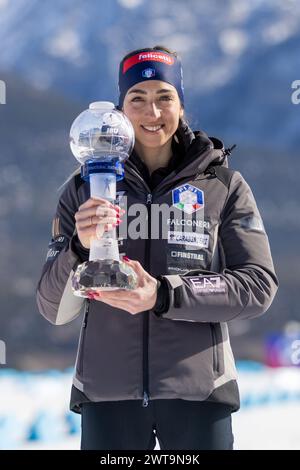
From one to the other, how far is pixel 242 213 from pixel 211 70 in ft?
47.9

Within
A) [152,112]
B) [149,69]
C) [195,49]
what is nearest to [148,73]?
[149,69]

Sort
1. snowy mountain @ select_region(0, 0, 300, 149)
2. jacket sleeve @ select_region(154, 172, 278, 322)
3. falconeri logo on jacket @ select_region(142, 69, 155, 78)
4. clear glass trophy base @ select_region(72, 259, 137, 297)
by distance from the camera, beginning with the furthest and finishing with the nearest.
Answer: snowy mountain @ select_region(0, 0, 300, 149)
falconeri logo on jacket @ select_region(142, 69, 155, 78)
jacket sleeve @ select_region(154, 172, 278, 322)
clear glass trophy base @ select_region(72, 259, 137, 297)

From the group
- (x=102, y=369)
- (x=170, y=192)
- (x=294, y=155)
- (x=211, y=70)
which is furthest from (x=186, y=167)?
(x=211, y=70)

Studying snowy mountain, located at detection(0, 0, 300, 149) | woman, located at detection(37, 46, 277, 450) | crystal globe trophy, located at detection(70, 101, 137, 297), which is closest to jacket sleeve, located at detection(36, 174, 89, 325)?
woman, located at detection(37, 46, 277, 450)

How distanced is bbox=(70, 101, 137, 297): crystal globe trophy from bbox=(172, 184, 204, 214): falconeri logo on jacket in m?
0.17

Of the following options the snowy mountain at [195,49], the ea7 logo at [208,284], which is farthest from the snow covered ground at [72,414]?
the snowy mountain at [195,49]

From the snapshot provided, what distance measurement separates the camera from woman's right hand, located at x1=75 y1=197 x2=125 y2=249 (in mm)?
1547

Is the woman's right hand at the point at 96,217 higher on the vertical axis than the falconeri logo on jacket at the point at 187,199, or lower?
lower

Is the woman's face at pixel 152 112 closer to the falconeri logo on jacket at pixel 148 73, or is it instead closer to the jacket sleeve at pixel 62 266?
the falconeri logo on jacket at pixel 148 73

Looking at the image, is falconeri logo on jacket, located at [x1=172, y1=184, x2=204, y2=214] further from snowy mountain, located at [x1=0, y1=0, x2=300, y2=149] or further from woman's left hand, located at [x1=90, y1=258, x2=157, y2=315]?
snowy mountain, located at [x1=0, y1=0, x2=300, y2=149]

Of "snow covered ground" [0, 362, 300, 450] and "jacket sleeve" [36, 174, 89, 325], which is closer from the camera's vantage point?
"jacket sleeve" [36, 174, 89, 325]

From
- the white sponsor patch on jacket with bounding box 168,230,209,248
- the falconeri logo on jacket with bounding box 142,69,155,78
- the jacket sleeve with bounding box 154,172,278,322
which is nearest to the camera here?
the jacket sleeve with bounding box 154,172,278,322

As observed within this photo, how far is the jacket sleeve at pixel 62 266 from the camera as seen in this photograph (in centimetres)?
172

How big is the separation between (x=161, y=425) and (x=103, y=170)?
1.75ft
